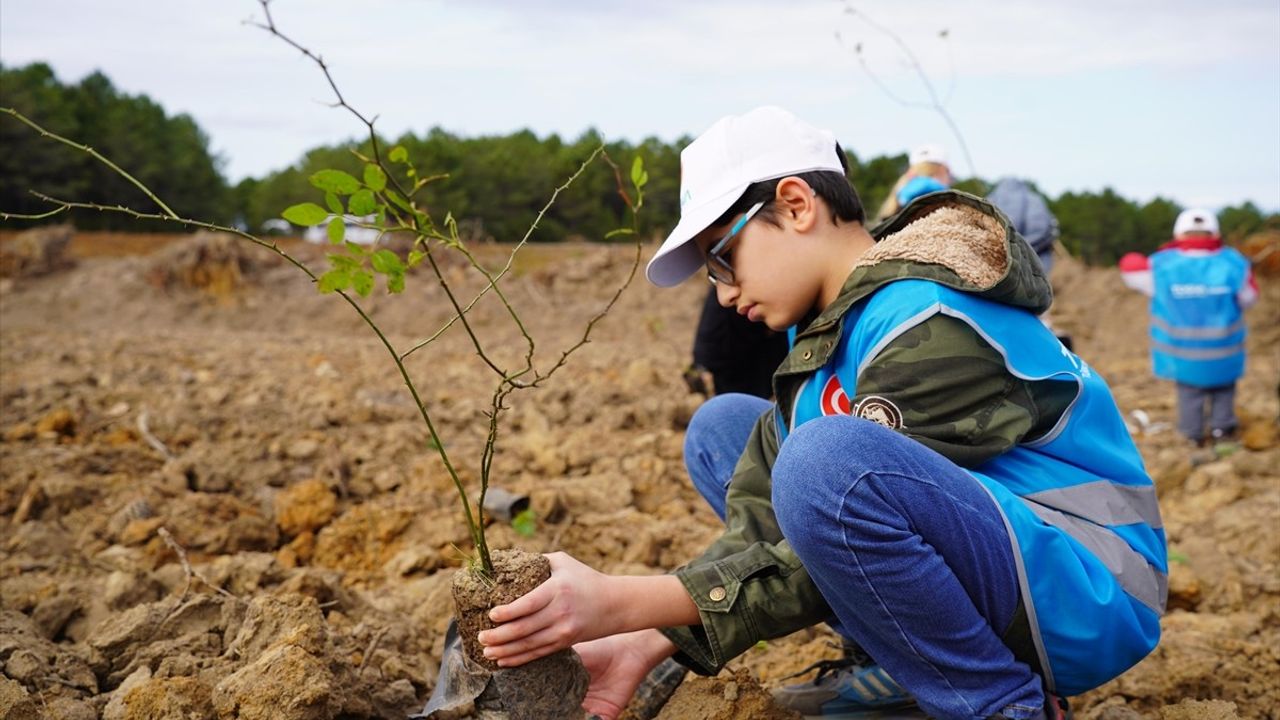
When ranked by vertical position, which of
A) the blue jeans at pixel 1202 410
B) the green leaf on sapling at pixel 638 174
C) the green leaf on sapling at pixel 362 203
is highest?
the green leaf on sapling at pixel 638 174

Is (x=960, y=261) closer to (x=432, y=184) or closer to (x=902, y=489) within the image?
(x=902, y=489)

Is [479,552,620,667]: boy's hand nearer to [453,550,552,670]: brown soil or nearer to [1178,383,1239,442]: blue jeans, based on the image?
[453,550,552,670]: brown soil

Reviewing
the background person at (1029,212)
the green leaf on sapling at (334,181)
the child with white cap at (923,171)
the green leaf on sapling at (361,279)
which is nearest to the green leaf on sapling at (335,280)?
the green leaf on sapling at (361,279)

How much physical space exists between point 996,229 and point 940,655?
0.78m

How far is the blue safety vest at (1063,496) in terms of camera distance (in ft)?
A: 5.60

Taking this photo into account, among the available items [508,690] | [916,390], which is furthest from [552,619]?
[916,390]

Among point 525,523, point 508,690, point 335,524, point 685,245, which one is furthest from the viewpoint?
point 335,524

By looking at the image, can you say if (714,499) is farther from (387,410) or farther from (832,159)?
(387,410)

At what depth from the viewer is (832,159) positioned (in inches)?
80.9

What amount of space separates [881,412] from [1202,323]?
229 inches

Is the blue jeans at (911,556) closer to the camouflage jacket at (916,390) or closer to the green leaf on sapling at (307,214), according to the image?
the camouflage jacket at (916,390)

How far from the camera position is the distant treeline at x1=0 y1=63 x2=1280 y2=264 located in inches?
828

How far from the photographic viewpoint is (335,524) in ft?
12.3

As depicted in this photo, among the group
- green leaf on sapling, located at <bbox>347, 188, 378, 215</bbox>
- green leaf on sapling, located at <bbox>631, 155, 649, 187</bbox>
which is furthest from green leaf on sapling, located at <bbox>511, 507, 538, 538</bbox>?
green leaf on sapling, located at <bbox>347, 188, 378, 215</bbox>
